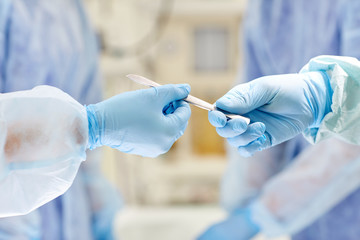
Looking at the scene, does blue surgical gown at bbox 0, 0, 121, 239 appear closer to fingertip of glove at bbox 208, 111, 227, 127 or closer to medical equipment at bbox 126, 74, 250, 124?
medical equipment at bbox 126, 74, 250, 124

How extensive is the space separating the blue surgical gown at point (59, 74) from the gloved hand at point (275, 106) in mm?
528

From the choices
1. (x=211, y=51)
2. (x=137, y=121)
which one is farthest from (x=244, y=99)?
(x=211, y=51)

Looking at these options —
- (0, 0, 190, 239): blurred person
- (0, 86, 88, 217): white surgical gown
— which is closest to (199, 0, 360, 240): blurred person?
(0, 0, 190, 239): blurred person

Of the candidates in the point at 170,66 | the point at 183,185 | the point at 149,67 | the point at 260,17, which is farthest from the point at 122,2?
the point at 183,185

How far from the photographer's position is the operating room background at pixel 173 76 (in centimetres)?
171

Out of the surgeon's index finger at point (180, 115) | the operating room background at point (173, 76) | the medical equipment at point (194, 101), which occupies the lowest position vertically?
the operating room background at point (173, 76)

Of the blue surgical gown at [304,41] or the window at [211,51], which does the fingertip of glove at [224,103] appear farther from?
the window at [211,51]

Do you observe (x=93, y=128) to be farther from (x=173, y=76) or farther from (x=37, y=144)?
(x=173, y=76)

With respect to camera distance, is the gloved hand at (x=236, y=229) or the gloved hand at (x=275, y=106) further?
the gloved hand at (x=236, y=229)

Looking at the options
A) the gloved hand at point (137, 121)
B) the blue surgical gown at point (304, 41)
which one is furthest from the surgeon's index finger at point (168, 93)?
the blue surgical gown at point (304, 41)

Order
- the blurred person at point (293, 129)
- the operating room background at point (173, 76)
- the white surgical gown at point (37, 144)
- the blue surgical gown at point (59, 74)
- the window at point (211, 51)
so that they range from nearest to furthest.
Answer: the white surgical gown at point (37, 144)
the blurred person at point (293, 129)
the blue surgical gown at point (59, 74)
the operating room background at point (173, 76)
the window at point (211, 51)

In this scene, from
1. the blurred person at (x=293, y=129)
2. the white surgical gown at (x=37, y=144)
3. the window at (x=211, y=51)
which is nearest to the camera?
the white surgical gown at (x=37, y=144)

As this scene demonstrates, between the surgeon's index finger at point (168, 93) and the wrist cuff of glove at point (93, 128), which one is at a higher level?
the surgeon's index finger at point (168, 93)

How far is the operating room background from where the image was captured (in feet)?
5.61
